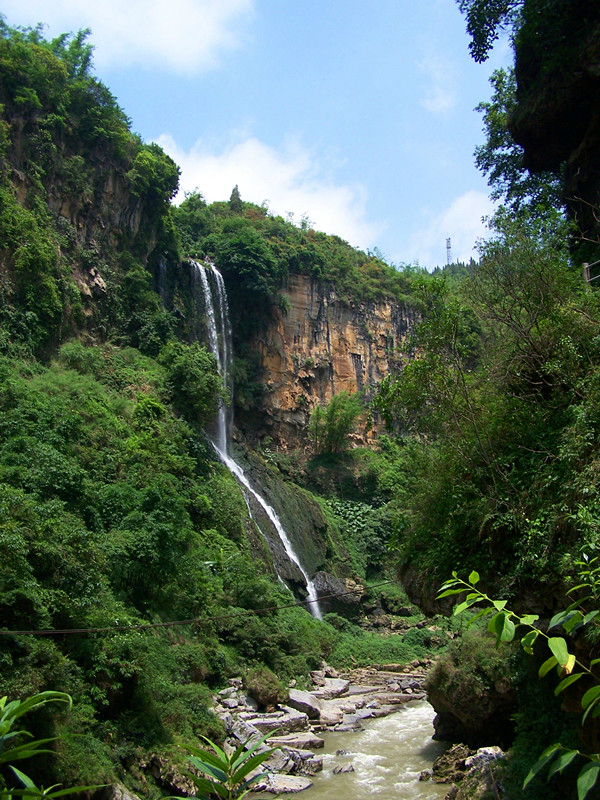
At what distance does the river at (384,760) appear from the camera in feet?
30.8

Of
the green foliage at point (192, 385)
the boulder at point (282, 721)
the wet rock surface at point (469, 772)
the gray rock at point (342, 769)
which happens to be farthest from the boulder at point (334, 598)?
the wet rock surface at point (469, 772)

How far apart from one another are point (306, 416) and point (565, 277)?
24.6 metres

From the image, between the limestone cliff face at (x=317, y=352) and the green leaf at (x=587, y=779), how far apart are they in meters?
29.1

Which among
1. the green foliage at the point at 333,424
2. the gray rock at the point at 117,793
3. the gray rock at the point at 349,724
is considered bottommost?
the gray rock at the point at 349,724

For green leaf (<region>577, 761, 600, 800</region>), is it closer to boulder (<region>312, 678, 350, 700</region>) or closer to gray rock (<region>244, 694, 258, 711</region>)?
gray rock (<region>244, 694, 258, 711</region>)

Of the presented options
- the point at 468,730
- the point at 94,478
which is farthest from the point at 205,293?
the point at 468,730

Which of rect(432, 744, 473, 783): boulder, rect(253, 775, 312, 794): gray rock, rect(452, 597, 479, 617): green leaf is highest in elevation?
rect(452, 597, 479, 617): green leaf

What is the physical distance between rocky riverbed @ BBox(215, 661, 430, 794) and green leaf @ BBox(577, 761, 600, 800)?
7.93 metres

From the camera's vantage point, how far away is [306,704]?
13227mm

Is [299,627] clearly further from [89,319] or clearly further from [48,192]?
[48,192]

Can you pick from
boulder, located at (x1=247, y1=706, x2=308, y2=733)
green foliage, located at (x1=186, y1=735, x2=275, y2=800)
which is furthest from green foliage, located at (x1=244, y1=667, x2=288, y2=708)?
green foliage, located at (x1=186, y1=735, x2=275, y2=800)

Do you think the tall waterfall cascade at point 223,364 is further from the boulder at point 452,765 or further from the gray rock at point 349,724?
the boulder at point 452,765

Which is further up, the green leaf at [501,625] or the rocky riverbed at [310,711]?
the green leaf at [501,625]

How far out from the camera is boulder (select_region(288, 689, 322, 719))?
518 inches
